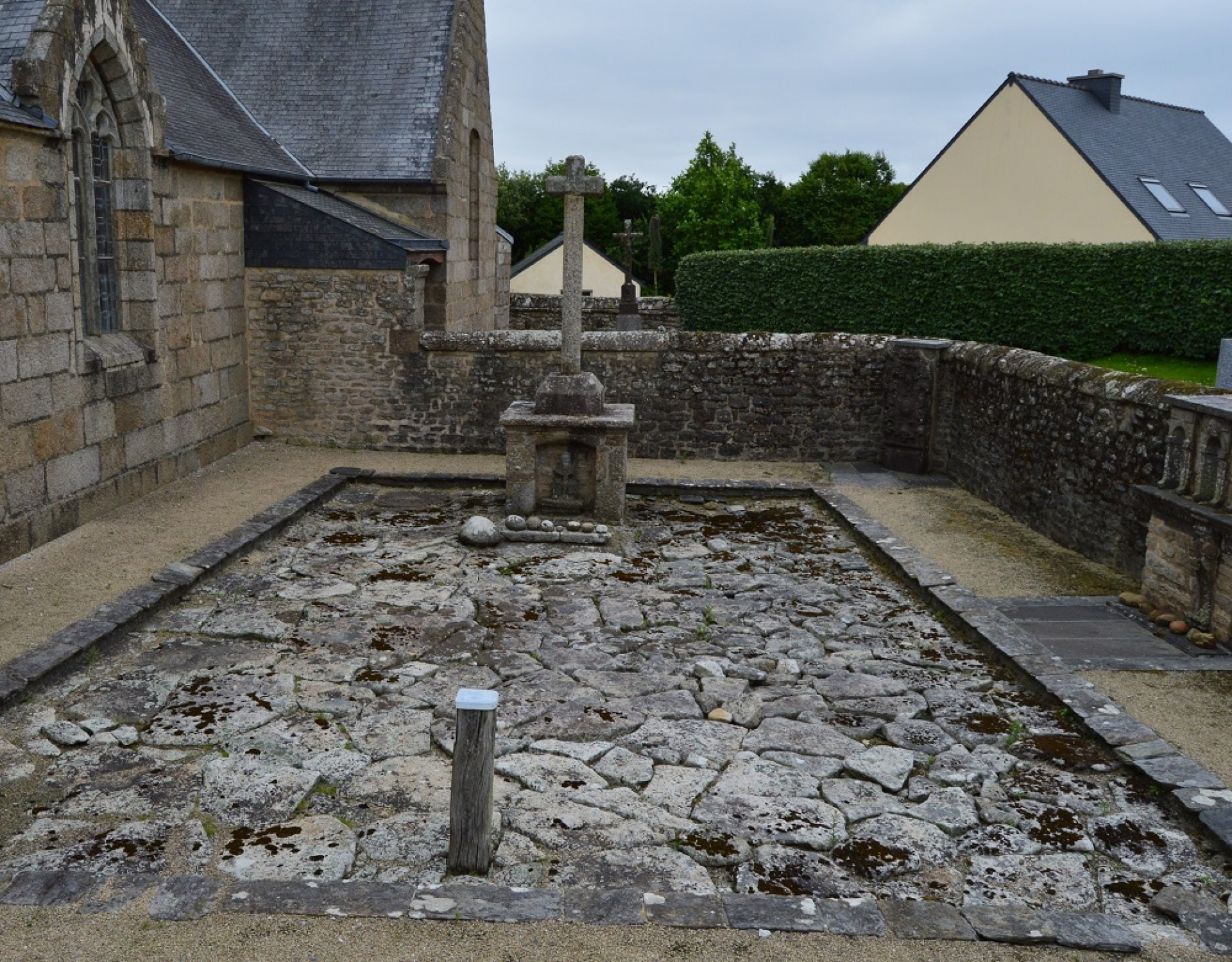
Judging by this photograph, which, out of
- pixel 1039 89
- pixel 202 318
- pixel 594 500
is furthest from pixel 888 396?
pixel 1039 89

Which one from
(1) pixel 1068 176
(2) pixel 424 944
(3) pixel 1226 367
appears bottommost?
(2) pixel 424 944

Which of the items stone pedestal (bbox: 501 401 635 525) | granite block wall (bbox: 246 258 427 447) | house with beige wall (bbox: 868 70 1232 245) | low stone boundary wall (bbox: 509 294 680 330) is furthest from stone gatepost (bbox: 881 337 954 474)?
house with beige wall (bbox: 868 70 1232 245)

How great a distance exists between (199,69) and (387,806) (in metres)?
14.8

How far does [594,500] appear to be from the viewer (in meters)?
11.4

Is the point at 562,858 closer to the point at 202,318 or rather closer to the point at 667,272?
the point at 202,318

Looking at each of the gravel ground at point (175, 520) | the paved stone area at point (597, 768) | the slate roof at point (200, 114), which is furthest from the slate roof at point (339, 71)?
the paved stone area at point (597, 768)

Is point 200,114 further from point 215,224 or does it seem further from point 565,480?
point 565,480

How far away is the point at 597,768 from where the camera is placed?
5.81 m

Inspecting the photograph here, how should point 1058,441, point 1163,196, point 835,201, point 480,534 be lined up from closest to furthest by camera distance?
point 480,534 → point 1058,441 → point 1163,196 → point 835,201

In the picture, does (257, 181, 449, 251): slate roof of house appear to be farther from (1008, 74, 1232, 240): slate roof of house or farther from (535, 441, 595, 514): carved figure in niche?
(1008, 74, 1232, 240): slate roof of house

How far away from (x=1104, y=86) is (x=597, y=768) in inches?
1128

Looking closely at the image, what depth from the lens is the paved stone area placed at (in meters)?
4.67

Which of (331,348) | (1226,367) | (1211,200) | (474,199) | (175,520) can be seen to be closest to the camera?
(175,520)

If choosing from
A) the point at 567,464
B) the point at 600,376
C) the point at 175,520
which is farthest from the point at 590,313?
the point at 175,520
